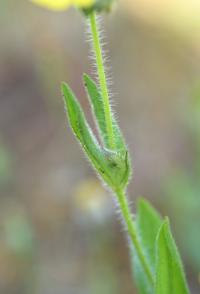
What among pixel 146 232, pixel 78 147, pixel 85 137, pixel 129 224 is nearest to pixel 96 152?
pixel 85 137

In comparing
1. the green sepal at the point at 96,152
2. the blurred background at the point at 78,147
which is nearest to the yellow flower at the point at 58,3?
the green sepal at the point at 96,152

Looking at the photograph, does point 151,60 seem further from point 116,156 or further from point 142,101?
point 116,156

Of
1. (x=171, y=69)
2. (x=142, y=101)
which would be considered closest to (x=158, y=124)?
(x=142, y=101)

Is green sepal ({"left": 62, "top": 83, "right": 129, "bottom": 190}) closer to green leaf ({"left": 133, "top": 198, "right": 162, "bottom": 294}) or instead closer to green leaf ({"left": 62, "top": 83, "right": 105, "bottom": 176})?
green leaf ({"left": 62, "top": 83, "right": 105, "bottom": 176})

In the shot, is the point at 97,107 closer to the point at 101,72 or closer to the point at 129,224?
the point at 101,72

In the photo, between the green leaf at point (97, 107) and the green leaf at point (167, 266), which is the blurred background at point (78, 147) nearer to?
the green leaf at point (167, 266)

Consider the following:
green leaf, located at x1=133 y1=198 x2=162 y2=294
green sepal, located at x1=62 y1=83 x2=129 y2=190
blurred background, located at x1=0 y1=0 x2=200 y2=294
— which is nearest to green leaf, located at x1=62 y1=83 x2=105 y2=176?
green sepal, located at x1=62 y1=83 x2=129 y2=190
